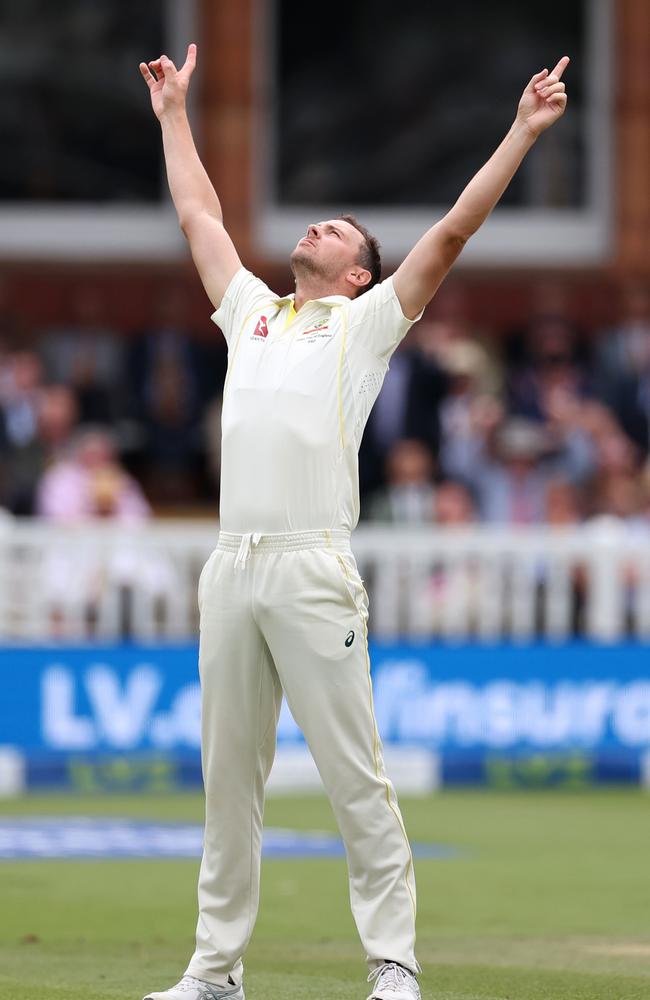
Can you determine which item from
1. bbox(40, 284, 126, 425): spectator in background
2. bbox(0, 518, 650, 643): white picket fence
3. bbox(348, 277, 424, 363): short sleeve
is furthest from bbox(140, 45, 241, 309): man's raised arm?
bbox(40, 284, 126, 425): spectator in background

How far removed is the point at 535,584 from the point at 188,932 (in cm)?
606

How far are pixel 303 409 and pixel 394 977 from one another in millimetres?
1725

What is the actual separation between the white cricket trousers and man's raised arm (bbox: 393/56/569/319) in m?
0.81

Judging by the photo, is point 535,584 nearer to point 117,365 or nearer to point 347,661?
point 117,365

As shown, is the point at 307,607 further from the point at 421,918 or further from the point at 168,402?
the point at 168,402

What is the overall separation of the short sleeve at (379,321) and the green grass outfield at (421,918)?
2.10m

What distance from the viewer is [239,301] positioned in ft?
22.0

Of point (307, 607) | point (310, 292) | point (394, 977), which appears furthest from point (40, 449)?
point (394, 977)

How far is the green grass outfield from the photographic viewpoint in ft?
23.2

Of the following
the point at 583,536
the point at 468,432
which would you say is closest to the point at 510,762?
the point at 583,536

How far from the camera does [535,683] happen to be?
13.8 metres

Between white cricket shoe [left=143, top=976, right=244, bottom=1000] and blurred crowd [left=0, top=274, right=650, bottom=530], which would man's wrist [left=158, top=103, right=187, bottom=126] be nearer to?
white cricket shoe [left=143, top=976, right=244, bottom=1000]

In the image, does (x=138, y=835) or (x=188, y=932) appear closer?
(x=188, y=932)

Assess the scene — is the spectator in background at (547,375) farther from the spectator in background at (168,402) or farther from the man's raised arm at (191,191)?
the man's raised arm at (191,191)
